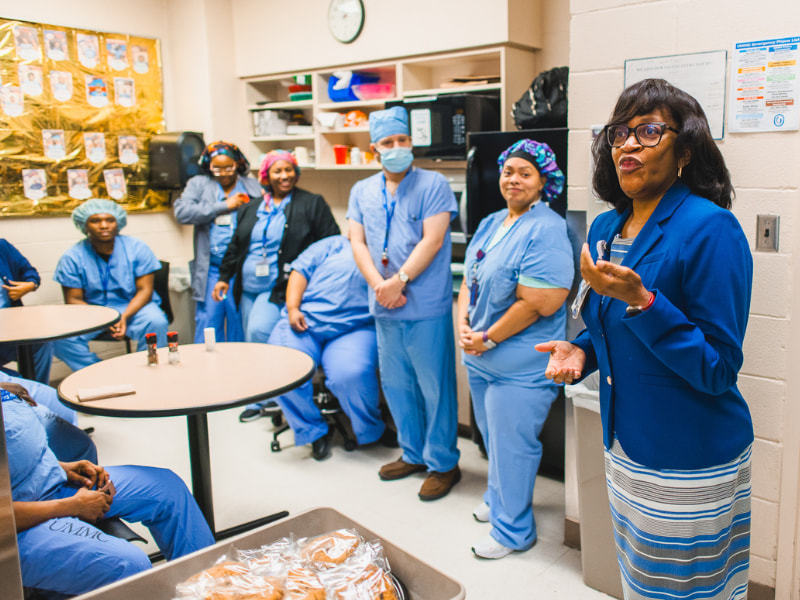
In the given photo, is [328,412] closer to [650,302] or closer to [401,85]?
[401,85]

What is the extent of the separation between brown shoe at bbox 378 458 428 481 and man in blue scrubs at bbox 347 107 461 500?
0.51ft

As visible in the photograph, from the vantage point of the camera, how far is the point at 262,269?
4.19 metres

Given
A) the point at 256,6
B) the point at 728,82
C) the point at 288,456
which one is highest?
the point at 256,6

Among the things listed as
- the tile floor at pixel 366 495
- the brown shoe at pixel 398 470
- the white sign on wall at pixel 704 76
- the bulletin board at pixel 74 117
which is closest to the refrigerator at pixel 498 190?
the tile floor at pixel 366 495

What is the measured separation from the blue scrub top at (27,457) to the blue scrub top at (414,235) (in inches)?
63.3

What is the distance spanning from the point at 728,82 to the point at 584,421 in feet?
3.71

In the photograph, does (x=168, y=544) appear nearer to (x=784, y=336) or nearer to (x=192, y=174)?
(x=784, y=336)

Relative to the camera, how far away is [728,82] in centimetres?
204

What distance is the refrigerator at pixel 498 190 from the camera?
3152 millimetres

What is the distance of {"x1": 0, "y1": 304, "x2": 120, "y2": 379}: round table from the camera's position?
315 centimetres

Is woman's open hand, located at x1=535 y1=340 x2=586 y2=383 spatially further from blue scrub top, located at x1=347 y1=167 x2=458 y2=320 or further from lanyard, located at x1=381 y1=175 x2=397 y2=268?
lanyard, located at x1=381 y1=175 x2=397 y2=268

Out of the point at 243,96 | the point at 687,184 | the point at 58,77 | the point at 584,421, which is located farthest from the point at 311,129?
the point at 687,184

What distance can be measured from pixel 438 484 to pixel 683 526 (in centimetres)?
179

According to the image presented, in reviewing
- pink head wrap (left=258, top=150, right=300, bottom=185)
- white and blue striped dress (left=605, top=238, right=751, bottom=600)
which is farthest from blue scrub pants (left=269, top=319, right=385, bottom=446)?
white and blue striped dress (left=605, top=238, right=751, bottom=600)
